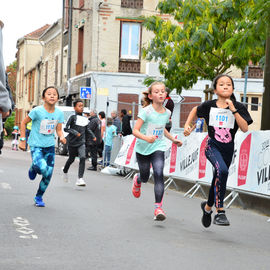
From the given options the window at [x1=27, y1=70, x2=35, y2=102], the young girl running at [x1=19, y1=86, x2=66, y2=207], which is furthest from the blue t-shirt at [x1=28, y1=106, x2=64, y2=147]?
the window at [x1=27, y1=70, x2=35, y2=102]

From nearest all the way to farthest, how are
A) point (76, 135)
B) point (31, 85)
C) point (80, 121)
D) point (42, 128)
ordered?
point (42, 128) → point (76, 135) → point (80, 121) → point (31, 85)

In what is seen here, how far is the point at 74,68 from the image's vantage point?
39.8m

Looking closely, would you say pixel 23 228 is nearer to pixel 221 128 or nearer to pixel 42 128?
pixel 221 128

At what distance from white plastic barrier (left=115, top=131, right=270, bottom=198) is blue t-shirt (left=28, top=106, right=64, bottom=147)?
3.20 metres

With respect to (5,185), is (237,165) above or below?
above

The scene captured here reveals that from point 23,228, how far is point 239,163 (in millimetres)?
4969

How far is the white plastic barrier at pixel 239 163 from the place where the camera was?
10.8 meters

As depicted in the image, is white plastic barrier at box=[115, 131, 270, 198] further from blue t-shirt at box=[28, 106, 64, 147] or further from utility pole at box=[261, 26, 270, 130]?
blue t-shirt at box=[28, 106, 64, 147]

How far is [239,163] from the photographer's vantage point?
11555 millimetres

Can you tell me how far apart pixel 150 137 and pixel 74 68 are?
3161 centimetres

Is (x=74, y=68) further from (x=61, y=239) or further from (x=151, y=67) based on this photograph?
(x=61, y=239)

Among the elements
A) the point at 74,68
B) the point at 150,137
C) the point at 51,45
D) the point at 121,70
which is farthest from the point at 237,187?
the point at 51,45

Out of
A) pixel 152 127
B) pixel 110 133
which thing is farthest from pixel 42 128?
pixel 110 133

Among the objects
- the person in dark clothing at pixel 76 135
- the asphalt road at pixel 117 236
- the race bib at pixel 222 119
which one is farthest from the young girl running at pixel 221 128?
the person in dark clothing at pixel 76 135
